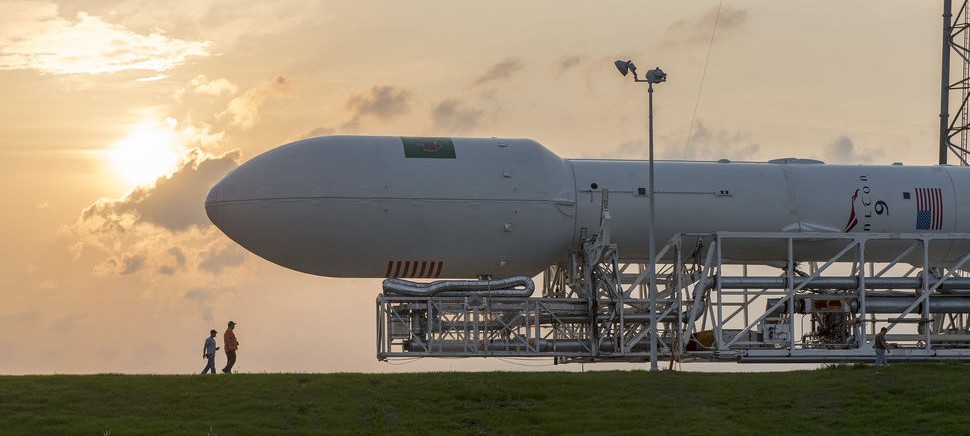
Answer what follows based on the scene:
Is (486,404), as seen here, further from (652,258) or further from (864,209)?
(864,209)

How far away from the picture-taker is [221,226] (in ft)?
125

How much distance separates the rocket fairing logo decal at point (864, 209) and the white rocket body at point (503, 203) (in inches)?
1.6

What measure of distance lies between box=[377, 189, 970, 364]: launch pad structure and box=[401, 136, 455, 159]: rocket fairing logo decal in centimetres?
345

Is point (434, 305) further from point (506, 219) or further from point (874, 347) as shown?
point (874, 347)

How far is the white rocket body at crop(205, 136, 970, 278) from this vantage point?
123 feet

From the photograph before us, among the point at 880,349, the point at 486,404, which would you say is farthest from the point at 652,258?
the point at 486,404

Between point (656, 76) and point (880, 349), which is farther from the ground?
point (656, 76)

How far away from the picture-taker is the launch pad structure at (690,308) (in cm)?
3778

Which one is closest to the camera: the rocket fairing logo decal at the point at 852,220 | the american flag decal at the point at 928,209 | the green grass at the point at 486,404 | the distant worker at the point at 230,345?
the green grass at the point at 486,404

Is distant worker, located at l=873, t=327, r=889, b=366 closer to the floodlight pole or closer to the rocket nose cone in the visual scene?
the floodlight pole

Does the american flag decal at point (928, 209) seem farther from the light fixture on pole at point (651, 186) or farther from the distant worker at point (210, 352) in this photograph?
the distant worker at point (210, 352)

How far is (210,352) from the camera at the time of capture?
116 ft

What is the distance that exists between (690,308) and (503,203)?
5873mm

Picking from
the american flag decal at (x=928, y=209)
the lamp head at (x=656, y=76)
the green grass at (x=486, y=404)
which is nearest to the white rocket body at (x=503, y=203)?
the american flag decal at (x=928, y=209)
